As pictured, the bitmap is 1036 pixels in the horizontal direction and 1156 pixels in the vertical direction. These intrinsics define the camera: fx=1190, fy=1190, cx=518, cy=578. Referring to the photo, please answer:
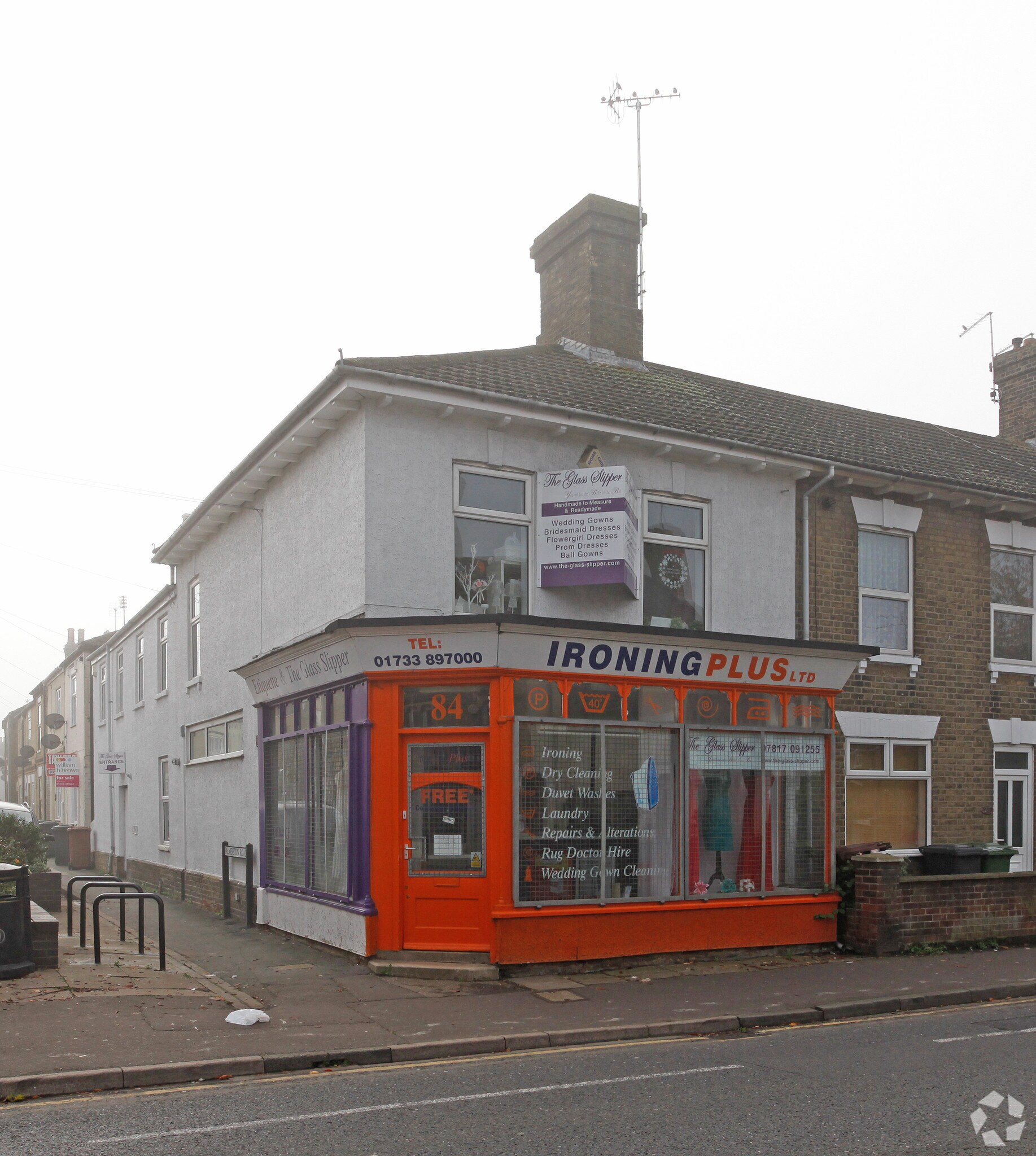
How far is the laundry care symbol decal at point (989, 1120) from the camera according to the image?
617 cm

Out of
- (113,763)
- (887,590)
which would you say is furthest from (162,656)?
(887,590)

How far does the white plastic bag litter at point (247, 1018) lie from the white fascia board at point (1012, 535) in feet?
41.5

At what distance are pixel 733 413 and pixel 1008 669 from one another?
18.5 ft

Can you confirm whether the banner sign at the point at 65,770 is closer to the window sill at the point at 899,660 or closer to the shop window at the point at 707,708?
the shop window at the point at 707,708

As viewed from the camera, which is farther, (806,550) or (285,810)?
(806,550)

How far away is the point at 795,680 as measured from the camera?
14.2 meters

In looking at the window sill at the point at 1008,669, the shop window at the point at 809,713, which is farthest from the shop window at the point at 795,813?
the window sill at the point at 1008,669

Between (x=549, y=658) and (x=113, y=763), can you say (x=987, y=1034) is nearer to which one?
(x=549, y=658)

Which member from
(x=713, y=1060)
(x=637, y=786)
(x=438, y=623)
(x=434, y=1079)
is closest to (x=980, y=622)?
(x=637, y=786)

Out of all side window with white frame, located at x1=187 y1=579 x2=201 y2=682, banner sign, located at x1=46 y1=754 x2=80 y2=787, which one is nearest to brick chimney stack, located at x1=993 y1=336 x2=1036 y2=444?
side window with white frame, located at x1=187 y1=579 x2=201 y2=682

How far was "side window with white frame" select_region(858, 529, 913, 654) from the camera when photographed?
16438 millimetres

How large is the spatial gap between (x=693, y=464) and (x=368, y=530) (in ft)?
15.0

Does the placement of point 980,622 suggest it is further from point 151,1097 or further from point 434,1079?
point 151,1097

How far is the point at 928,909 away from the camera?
46.2 feet
